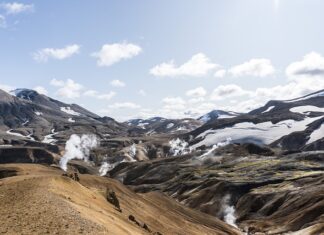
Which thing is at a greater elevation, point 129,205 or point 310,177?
point 310,177

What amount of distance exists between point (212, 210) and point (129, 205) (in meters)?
73.2

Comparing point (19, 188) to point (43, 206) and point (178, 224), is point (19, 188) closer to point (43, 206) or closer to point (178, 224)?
point (43, 206)

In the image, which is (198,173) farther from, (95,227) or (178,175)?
(95,227)

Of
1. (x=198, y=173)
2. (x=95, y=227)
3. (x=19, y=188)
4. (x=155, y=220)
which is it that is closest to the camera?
(x=95, y=227)

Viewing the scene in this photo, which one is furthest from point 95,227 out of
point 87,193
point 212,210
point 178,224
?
point 212,210

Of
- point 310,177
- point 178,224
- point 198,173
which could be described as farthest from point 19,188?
point 198,173

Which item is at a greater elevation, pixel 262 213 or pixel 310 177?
pixel 310 177

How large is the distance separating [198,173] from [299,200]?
71.4 meters

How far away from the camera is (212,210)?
5586 inches

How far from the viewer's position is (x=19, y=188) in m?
44.2

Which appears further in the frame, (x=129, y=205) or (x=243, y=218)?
(x=243, y=218)

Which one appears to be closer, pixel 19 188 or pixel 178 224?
pixel 19 188

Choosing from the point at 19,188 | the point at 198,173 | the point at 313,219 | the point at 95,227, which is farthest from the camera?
the point at 198,173

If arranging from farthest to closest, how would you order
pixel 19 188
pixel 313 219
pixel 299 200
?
1. pixel 299 200
2. pixel 313 219
3. pixel 19 188
